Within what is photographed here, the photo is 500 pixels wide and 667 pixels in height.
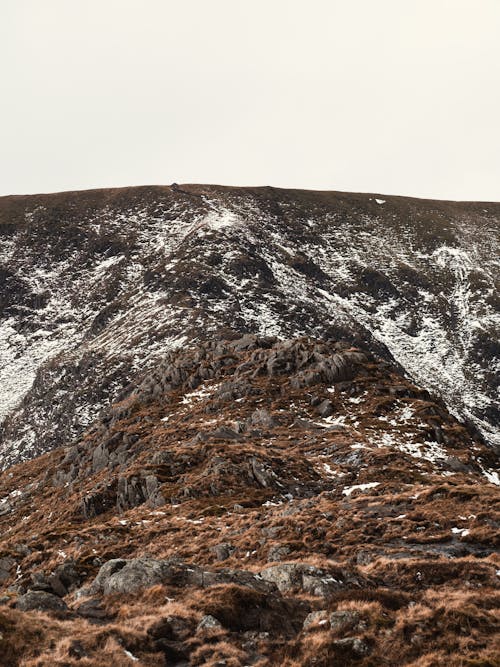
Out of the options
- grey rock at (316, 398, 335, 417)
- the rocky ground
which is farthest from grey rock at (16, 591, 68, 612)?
Result: grey rock at (316, 398, 335, 417)

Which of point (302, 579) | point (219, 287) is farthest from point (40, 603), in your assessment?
point (219, 287)

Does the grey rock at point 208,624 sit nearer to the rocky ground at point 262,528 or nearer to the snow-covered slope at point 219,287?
the rocky ground at point 262,528

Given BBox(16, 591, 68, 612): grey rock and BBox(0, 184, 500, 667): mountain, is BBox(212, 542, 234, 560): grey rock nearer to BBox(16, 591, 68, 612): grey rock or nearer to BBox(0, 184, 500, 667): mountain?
BBox(0, 184, 500, 667): mountain

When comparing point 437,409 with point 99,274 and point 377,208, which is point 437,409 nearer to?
point 99,274

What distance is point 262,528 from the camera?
26328mm

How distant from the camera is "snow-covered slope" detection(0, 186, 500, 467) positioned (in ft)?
288

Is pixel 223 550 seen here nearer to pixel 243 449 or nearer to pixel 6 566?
pixel 6 566

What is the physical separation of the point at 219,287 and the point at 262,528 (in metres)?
80.8

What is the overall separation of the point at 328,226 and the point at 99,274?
201 ft

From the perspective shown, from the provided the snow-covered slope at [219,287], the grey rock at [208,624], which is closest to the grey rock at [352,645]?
the grey rock at [208,624]

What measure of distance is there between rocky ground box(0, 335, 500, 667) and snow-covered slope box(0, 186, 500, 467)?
27.4m

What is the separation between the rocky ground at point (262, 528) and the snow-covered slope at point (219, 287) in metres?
27.4

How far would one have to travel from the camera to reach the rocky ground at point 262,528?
570 inches

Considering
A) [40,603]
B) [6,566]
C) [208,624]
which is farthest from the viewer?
[6,566]
